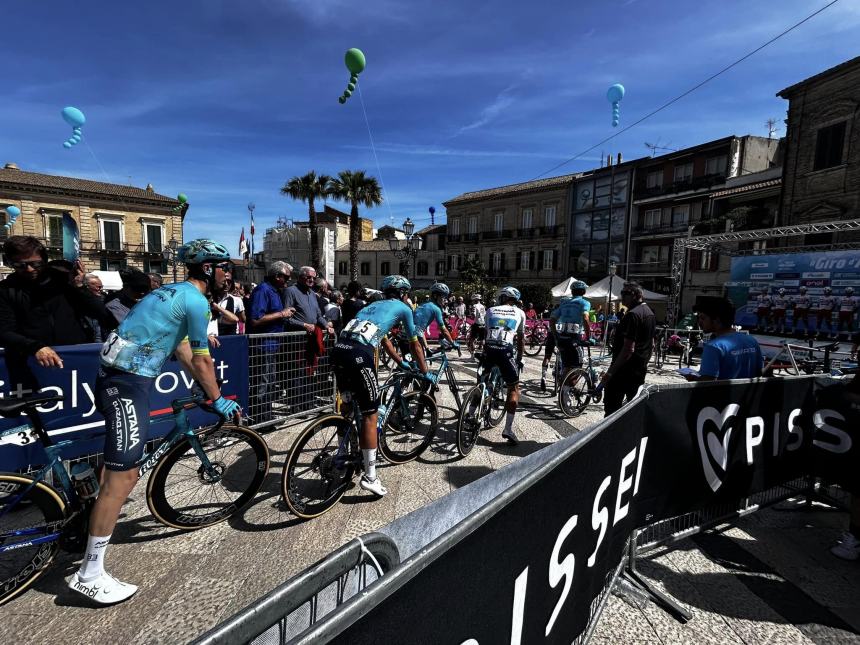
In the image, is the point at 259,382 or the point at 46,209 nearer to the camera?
the point at 259,382

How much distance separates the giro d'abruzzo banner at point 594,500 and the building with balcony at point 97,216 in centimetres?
4470

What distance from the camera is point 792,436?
3086 millimetres

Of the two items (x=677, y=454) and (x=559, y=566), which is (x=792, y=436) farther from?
(x=559, y=566)

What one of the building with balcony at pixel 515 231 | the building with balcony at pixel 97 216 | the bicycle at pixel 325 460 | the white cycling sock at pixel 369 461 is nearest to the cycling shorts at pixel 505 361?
the bicycle at pixel 325 460

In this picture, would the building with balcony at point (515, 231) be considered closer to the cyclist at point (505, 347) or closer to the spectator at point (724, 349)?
the cyclist at point (505, 347)

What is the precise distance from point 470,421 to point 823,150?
75.0 ft

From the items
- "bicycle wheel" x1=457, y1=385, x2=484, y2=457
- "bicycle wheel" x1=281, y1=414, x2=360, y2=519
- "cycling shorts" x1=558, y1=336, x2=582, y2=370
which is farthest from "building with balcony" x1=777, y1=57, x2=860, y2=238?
"bicycle wheel" x1=281, y1=414, x2=360, y2=519

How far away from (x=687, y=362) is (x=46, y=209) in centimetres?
5053

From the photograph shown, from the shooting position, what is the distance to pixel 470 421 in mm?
4480

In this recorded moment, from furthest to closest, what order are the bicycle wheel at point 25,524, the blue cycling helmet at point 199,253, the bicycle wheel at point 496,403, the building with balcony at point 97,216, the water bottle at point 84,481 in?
the building with balcony at point 97,216 < the bicycle wheel at point 496,403 < the blue cycling helmet at point 199,253 < the water bottle at point 84,481 < the bicycle wheel at point 25,524

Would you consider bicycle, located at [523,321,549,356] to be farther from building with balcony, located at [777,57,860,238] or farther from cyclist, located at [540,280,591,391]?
building with balcony, located at [777,57,860,238]

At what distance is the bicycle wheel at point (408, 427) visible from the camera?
422 cm

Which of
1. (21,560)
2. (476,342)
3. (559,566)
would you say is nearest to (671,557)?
(559,566)

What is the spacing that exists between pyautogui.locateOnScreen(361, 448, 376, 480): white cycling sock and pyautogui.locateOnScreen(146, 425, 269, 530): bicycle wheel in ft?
2.58
